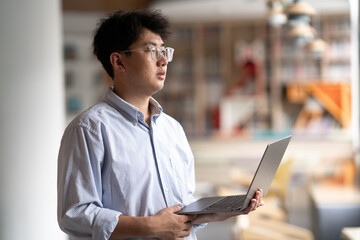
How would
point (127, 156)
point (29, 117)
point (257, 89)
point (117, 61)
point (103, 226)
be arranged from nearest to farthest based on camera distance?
1. point (103, 226)
2. point (127, 156)
3. point (117, 61)
4. point (29, 117)
5. point (257, 89)

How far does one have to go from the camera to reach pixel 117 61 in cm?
160

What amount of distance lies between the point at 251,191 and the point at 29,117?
5.63ft

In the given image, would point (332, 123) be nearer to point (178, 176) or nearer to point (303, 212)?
point (303, 212)

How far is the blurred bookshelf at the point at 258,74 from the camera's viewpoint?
29.1 ft

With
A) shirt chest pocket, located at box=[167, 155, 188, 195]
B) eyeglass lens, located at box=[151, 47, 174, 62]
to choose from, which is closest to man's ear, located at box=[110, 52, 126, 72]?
eyeglass lens, located at box=[151, 47, 174, 62]

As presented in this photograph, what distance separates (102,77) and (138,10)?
362 inches

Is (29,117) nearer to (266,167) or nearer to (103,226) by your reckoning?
(103,226)

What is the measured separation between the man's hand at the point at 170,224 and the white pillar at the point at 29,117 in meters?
1.36

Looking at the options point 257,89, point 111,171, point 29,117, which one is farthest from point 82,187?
point 257,89

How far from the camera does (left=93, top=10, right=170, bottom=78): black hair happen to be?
61.9 inches

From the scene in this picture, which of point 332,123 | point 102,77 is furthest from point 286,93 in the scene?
point 102,77

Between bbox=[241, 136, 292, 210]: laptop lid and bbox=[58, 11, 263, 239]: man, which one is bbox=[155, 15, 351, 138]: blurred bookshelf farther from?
bbox=[58, 11, 263, 239]: man

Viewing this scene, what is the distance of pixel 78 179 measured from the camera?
143 centimetres

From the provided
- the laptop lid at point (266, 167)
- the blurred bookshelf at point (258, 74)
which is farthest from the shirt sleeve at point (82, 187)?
the blurred bookshelf at point (258, 74)
